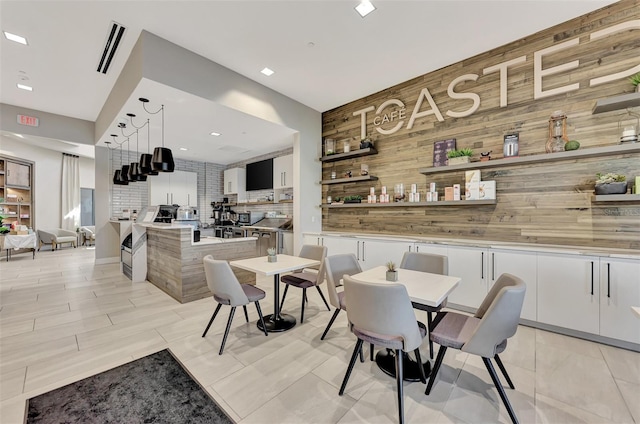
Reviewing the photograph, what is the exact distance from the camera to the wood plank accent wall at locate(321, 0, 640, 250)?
2.81m

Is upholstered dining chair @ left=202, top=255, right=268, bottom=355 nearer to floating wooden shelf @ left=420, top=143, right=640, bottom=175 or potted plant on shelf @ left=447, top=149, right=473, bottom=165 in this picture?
floating wooden shelf @ left=420, top=143, right=640, bottom=175

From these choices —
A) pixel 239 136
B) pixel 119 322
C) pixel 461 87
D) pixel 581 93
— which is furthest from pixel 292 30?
pixel 119 322

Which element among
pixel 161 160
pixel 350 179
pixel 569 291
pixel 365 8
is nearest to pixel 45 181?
pixel 161 160

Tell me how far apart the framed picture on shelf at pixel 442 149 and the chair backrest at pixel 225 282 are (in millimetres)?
3317

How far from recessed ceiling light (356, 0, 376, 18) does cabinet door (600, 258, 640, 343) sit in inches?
136

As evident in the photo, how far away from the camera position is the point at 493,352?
1.64m

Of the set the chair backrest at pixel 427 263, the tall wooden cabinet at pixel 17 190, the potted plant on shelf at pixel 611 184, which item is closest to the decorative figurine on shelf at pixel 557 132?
the potted plant on shelf at pixel 611 184

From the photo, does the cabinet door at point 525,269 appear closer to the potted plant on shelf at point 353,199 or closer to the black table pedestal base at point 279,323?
the potted plant on shelf at point 353,199

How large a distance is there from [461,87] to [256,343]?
14.2 feet

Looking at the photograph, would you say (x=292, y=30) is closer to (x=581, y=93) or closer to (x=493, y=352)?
(x=581, y=93)

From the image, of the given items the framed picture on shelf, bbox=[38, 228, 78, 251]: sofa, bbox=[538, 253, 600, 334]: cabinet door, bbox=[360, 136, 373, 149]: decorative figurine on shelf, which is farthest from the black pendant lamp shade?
bbox=[38, 228, 78, 251]: sofa

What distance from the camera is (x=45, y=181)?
8.39 m

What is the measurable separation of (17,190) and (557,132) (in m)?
12.6

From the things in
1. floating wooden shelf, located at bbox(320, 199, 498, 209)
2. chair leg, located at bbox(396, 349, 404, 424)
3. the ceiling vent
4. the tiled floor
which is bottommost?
the tiled floor
